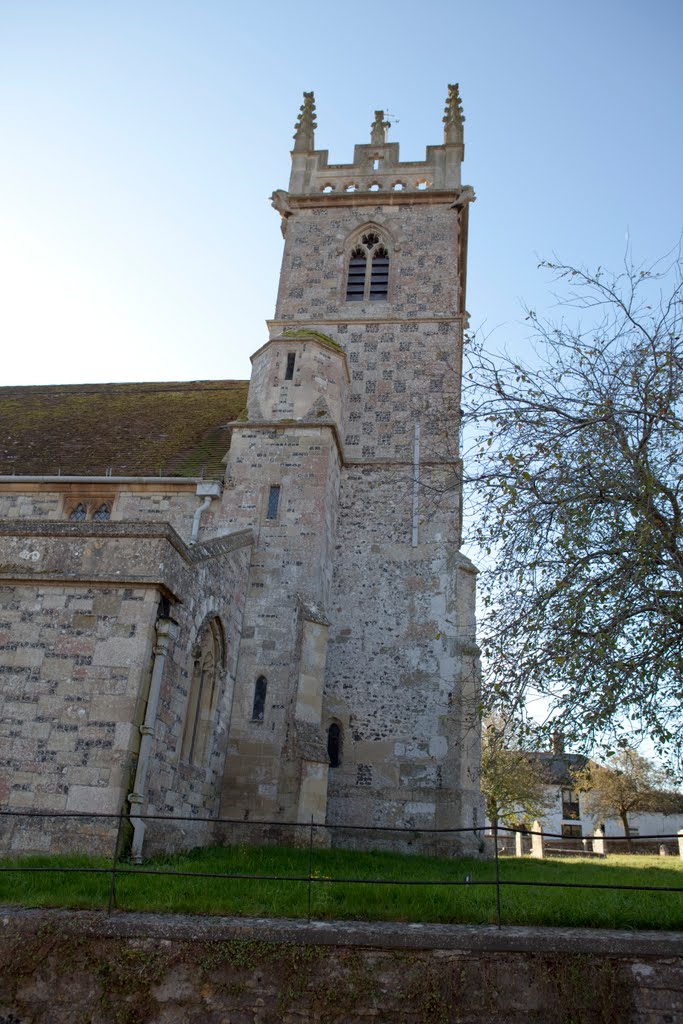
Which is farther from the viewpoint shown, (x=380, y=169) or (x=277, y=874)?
(x=380, y=169)

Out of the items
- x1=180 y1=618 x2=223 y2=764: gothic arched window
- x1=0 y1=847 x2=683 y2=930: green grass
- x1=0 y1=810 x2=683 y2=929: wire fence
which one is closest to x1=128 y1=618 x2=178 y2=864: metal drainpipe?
x1=0 y1=810 x2=683 y2=929: wire fence

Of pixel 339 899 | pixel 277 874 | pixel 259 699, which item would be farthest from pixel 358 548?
pixel 339 899

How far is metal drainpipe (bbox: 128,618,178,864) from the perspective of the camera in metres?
9.80

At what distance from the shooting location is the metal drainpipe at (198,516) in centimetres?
1639

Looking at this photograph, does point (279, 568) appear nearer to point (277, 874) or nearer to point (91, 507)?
point (91, 507)

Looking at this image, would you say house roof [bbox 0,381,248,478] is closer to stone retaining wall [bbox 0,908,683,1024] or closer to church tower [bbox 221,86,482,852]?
church tower [bbox 221,86,482,852]

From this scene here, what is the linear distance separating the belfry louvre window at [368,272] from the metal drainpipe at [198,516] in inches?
307

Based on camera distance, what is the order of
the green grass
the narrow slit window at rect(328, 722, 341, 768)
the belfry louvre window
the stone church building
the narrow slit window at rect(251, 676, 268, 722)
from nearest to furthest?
the green grass → the stone church building → the narrow slit window at rect(251, 676, 268, 722) → the narrow slit window at rect(328, 722, 341, 768) → the belfry louvre window

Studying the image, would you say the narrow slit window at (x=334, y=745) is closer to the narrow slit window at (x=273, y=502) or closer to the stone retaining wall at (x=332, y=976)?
the narrow slit window at (x=273, y=502)

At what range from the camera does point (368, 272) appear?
21.8m

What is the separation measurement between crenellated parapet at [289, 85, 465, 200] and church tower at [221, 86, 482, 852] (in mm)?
1013

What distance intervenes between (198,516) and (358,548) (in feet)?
11.8

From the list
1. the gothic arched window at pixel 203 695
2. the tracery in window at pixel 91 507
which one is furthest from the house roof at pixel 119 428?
the gothic arched window at pixel 203 695

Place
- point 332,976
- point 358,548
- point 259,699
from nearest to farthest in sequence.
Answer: point 332,976, point 259,699, point 358,548
